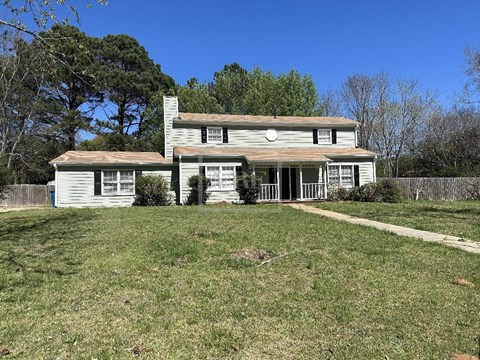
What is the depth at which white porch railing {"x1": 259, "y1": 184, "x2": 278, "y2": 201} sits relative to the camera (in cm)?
2033

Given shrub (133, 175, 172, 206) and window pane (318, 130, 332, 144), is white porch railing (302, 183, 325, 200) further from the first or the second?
shrub (133, 175, 172, 206)

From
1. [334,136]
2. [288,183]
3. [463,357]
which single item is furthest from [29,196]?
[463,357]

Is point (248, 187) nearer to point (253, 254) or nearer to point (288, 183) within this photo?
point (288, 183)

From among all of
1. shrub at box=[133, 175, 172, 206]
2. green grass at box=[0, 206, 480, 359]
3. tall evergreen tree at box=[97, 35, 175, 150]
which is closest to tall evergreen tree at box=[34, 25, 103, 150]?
tall evergreen tree at box=[97, 35, 175, 150]

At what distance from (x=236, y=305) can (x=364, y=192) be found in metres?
17.1

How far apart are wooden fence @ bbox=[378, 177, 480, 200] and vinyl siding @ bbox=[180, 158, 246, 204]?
12.6 metres

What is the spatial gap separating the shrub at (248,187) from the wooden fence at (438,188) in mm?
12086

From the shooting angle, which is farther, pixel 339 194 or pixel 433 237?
pixel 339 194

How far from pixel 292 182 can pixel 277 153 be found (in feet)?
7.12

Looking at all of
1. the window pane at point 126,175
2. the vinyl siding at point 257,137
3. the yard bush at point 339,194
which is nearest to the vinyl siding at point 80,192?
the window pane at point 126,175

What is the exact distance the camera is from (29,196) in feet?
84.3

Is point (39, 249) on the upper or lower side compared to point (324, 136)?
lower

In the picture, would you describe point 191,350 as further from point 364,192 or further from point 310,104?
point 310,104

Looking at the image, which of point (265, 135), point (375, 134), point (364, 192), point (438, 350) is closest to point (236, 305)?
point (438, 350)
